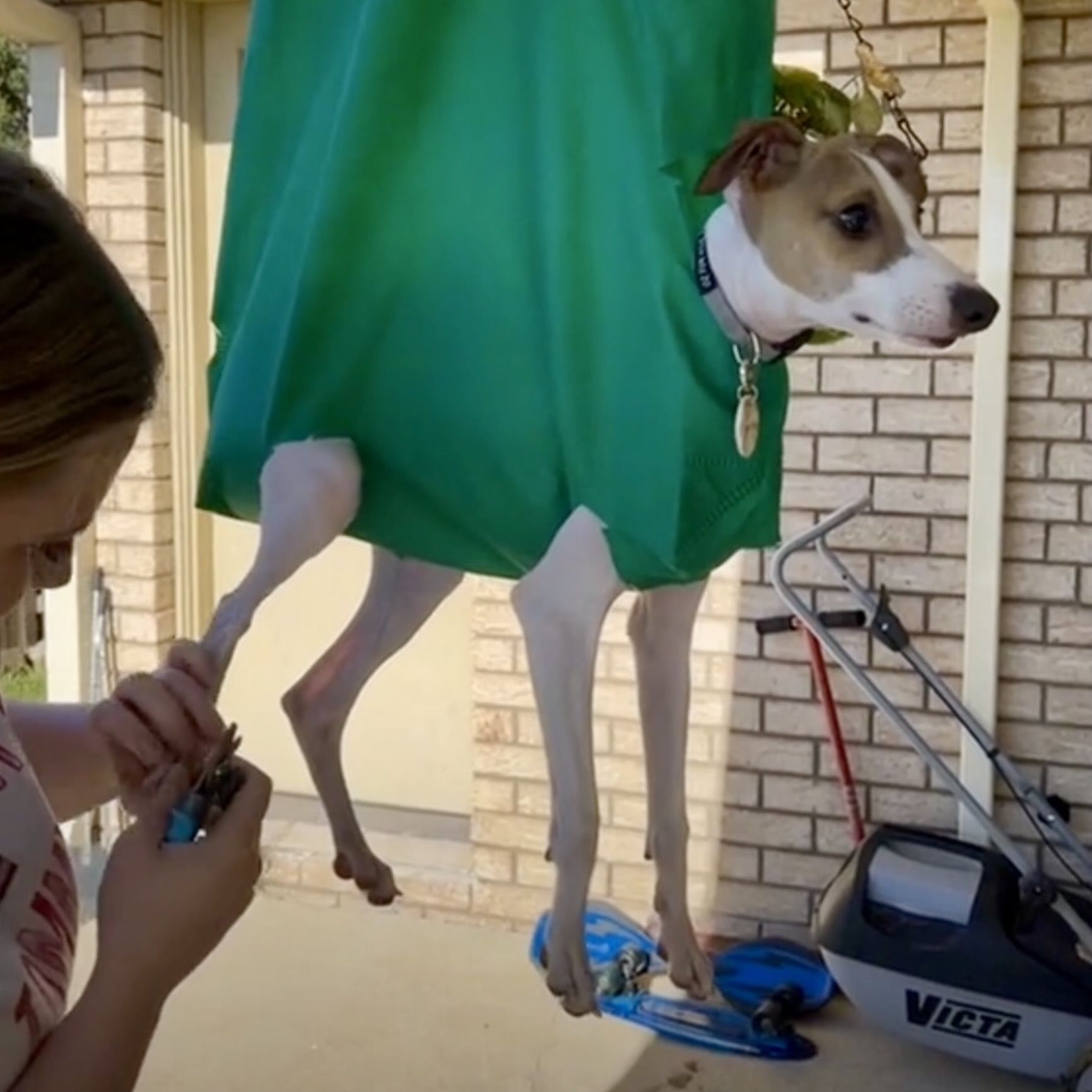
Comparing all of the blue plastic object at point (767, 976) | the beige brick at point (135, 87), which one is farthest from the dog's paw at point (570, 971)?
the beige brick at point (135, 87)

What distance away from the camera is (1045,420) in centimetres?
225

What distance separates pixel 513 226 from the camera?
86 cm

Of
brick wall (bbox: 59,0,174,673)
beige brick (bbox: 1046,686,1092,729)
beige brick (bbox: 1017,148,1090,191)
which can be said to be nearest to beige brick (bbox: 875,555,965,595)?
beige brick (bbox: 1046,686,1092,729)

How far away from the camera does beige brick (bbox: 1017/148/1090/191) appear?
2166 millimetres

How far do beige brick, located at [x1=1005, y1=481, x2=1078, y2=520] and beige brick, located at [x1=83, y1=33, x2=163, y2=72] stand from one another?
1.49 metres

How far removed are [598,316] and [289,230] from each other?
7.4 inches

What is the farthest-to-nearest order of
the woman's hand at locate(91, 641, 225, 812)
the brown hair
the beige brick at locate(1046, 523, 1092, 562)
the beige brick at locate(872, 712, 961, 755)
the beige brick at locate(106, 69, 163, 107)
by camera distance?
the beige brick at locate(106, 69, 163, 107)
the beige brick at locate(872, 712, 961, 755)
the beige brick at locate(1046, 523, 1092, 562)
the woman's hand at locate(91, 641, 225, 812)
the brown hair

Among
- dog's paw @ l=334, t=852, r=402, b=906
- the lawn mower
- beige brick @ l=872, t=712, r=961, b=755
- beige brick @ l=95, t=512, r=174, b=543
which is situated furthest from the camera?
beige brick @ l=95, t=512, r=174, b=543

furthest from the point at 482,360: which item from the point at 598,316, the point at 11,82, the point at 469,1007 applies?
the point at 11,82

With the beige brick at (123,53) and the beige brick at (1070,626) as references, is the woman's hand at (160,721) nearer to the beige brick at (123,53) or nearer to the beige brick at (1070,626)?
the beige brick at (1070,626)

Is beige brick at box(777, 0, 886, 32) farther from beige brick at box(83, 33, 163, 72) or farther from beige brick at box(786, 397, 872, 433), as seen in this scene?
beige brick at box(83, 33, 163, 72)

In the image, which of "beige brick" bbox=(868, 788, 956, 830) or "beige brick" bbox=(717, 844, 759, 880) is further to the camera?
"beige brick" bbox=(717, 844, 759, 880)

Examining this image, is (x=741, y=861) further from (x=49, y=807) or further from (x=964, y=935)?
(x=49, y=807)

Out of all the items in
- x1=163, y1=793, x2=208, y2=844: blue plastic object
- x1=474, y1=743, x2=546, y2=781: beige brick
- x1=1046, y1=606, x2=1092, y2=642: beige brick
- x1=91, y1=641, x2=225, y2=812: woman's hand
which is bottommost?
x1=474, y1=743, x2=546, y2=781: beige brick
